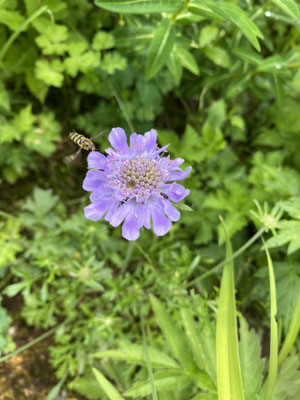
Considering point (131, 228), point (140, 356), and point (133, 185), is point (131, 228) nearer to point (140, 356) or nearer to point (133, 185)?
point (133, 185)

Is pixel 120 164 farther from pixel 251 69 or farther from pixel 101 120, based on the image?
pixel 251 69

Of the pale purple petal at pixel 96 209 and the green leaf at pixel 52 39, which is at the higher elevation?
the green leaf at pixel 52 39

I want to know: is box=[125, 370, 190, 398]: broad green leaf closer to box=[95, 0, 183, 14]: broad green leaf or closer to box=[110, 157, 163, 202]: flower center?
box=[110, 157, 163, 202]: flower center

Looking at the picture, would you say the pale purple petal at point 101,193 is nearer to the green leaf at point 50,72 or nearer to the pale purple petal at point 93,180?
the pale purple petal at point 93,180

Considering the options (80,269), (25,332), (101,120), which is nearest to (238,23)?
(101,120)

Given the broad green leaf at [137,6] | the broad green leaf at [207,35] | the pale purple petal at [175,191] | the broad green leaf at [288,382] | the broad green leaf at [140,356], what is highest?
the broad green leaf at [137,6]

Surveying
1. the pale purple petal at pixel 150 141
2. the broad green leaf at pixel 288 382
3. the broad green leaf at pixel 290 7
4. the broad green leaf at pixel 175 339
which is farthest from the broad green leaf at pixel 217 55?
the broad green leaf at pixel 288 382

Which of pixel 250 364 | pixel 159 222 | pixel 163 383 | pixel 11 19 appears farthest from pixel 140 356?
pixel 11 19
